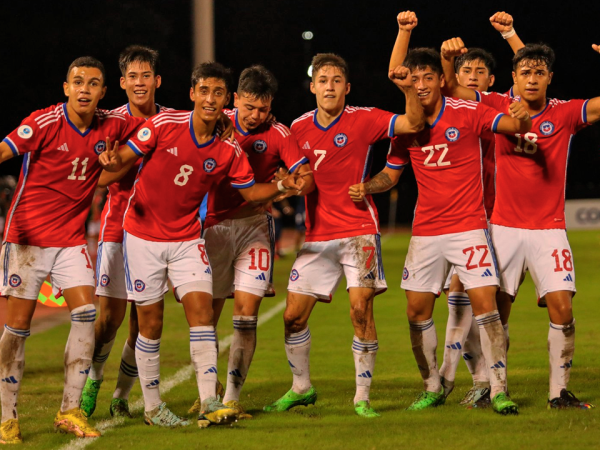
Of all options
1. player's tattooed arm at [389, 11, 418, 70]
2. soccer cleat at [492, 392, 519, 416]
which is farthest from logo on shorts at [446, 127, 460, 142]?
soccer cleat at [492, 392, 519, 416]

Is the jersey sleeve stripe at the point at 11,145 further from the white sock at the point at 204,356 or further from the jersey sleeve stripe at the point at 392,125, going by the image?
the jersey sleeve stripe at the point at 392,125

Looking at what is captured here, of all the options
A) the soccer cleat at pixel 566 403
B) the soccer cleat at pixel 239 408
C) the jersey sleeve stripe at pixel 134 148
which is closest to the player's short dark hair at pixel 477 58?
the soccer cleat at pixel 566 403

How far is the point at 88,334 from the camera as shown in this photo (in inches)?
251

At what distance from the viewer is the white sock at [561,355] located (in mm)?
6723

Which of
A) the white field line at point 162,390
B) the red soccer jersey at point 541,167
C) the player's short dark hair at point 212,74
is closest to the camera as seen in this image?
the white field line at point 162,390

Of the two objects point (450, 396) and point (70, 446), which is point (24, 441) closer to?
point (70, 446)

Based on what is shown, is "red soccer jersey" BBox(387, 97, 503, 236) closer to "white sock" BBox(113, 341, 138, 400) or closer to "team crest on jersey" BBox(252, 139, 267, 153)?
"team crest on jersey" BBox(252, 139, 267, 153)

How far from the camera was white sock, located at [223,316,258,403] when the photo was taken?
22.9 ft

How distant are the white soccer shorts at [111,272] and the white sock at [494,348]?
2781mm

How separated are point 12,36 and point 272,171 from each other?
3509 cm

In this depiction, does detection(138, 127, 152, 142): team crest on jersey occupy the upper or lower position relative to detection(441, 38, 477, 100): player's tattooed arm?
lower

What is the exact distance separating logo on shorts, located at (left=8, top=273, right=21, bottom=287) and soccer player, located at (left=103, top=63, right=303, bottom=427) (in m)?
0.76

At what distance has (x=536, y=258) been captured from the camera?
22.3 feet

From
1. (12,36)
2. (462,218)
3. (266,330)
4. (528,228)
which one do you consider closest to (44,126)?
(462,218)
